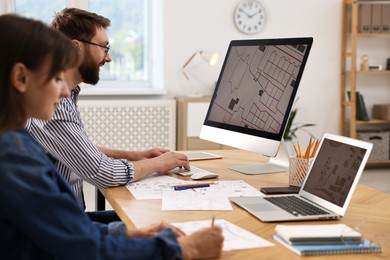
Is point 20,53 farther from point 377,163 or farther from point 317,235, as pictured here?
point 377,163

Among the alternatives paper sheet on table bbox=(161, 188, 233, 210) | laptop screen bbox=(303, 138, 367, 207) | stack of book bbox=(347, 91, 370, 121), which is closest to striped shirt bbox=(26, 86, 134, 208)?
paper sheet on table bbox=(161, 188, 233, 210)

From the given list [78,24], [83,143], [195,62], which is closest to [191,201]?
[83,143]

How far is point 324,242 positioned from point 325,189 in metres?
0.34

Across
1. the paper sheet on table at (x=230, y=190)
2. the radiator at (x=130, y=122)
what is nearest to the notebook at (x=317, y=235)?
the paper sheet on table at (x=230, y=190)

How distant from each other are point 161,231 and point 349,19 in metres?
4.85

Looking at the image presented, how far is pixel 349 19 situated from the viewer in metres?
5.68

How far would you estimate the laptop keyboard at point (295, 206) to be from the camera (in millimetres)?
1481

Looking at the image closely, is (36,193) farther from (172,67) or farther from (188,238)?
(172,67)

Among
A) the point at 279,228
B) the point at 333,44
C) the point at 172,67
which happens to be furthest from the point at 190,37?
the point at 279,228

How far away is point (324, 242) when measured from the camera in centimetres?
124

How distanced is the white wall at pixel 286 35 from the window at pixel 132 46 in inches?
5.9

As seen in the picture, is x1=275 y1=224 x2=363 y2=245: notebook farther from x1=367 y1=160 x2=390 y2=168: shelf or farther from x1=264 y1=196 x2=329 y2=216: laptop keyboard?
x1=367 y1=160 x2=390 y2=168: shelf

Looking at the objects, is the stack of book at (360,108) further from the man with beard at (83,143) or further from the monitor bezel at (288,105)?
the man with beard at (83,143)

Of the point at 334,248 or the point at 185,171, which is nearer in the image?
the point at 334,248
